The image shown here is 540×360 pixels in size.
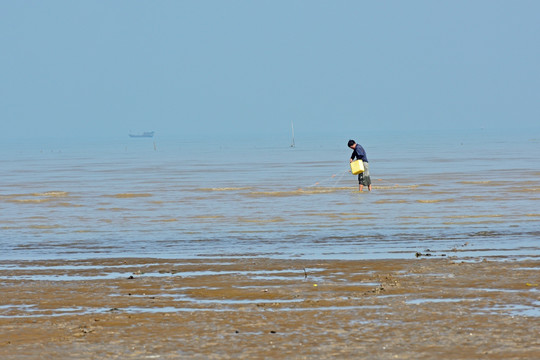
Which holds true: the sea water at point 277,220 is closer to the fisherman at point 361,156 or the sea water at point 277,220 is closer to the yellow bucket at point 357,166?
the fisherman at point 361,156

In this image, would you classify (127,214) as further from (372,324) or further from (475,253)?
(372,324)

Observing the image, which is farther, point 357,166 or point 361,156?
point 357,166

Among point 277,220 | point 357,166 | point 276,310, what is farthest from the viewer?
point 357,166

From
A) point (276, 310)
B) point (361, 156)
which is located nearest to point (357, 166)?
point (361, 156)

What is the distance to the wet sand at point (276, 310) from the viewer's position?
7266 mm

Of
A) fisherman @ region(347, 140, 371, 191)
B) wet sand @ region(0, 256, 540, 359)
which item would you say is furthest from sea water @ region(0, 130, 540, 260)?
wet sand @ region(0, 256, 540, 359)

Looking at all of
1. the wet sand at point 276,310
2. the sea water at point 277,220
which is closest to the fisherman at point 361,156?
the sea water at point 277,220

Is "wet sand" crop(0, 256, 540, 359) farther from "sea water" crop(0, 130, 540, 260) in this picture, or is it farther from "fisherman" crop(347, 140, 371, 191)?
"fisherman" crop(347, 140, 371, 191)

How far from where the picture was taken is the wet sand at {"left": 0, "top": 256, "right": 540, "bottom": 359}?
7.27 metres

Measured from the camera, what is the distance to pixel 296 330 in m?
7.89

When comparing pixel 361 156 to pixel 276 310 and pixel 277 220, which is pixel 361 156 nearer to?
pixel 277 220

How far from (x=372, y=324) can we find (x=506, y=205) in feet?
48.5

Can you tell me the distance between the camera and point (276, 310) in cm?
877

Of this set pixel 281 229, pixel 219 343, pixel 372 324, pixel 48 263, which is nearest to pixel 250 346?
pixel 219 343
